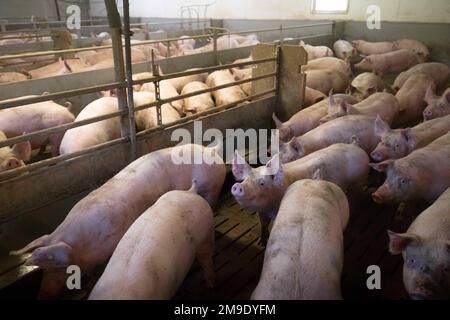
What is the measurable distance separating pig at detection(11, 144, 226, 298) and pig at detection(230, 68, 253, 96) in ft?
9.87

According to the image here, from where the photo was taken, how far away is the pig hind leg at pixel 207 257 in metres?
2.69

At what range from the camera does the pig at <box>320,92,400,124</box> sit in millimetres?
4688

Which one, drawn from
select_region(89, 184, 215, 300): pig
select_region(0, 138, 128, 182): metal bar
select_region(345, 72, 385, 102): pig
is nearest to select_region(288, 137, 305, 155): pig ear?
select_region(89, 184, 215, 300): pig

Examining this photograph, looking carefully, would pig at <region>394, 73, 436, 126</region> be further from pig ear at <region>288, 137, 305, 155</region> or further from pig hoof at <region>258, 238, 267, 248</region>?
pig hoof at <region>258, 238, 267, 248</region>

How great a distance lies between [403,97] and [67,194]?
5110 millimetres

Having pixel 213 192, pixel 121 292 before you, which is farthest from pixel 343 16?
pixel 121 292

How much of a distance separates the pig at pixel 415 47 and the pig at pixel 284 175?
6.50 meters

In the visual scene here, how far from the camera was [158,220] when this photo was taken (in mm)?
2396

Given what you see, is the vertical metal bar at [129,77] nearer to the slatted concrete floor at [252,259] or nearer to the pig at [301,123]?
the slatted concrete floor at [252,259]

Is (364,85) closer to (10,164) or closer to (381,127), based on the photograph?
(381,127)

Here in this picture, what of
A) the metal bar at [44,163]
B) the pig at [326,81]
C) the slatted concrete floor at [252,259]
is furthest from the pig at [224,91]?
the metal bar at [44,163]

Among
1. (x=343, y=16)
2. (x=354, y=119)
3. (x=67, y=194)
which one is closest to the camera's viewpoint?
(x=67, y=194)
